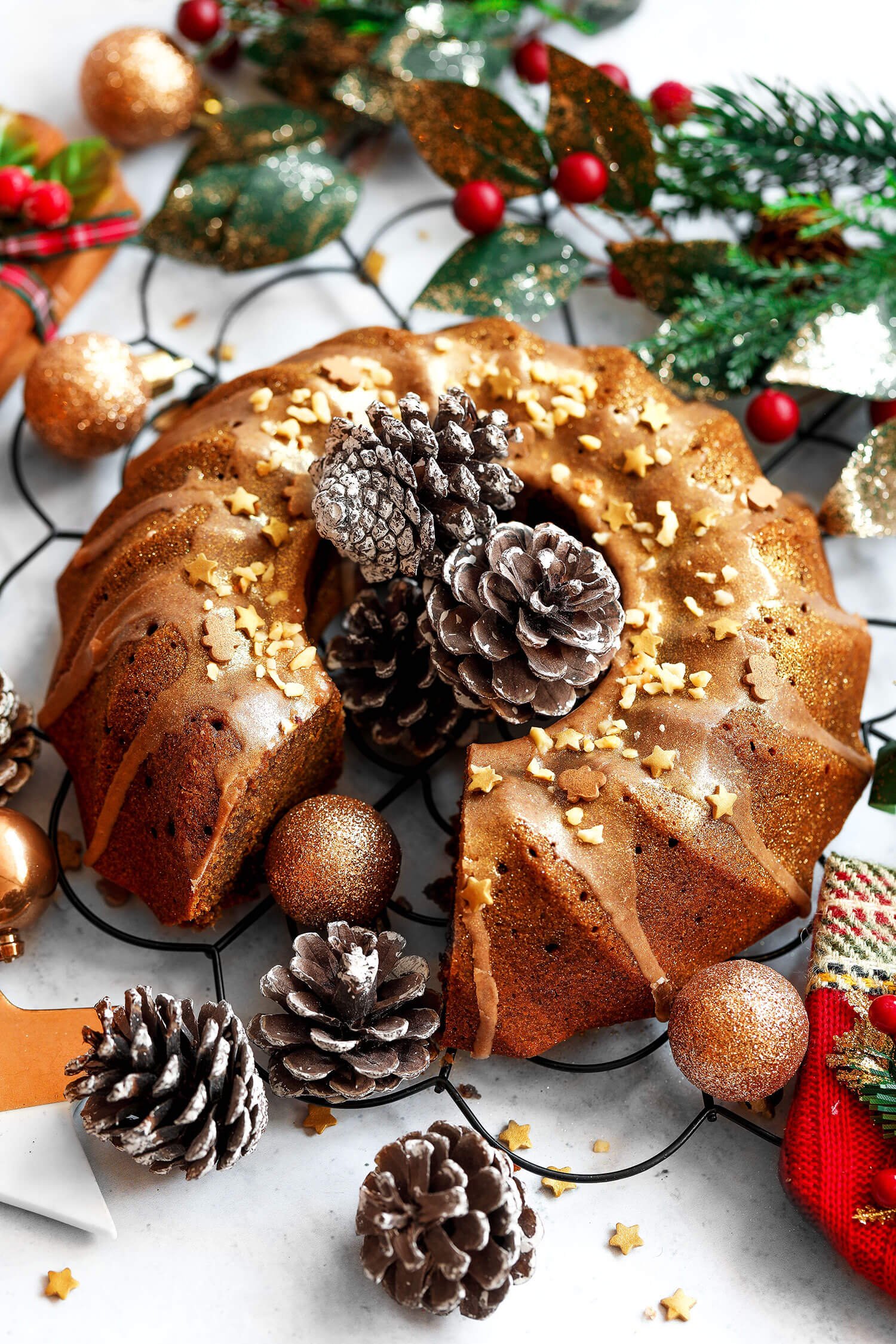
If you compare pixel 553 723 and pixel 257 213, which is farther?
pixel 257 213

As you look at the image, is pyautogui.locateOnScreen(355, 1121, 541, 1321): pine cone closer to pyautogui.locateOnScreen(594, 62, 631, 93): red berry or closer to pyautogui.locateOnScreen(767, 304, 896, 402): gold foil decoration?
pyautogui.locateOnScreen(767, 304, 896, 402): gold foil decoration

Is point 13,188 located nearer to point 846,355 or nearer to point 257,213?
point 257,213

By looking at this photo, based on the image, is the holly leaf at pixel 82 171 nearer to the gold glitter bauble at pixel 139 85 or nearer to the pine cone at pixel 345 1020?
the gold glitter bauble at pixel 139 85

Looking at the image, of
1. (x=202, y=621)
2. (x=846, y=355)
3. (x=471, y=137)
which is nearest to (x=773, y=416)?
(x=846, y=355)

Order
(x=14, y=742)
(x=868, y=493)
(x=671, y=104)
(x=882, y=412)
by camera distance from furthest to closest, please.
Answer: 1. (x=671, y=104)
2. (x=882, y=412)
3. (x=868, y=493)
4. (x=14, y=742)

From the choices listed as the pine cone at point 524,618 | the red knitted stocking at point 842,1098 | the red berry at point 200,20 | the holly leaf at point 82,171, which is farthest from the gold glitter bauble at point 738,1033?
the red berry at point 200,20

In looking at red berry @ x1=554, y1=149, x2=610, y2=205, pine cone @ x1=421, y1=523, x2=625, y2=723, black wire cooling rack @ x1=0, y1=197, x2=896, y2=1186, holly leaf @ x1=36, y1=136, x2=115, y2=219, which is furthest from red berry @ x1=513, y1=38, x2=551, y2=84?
pine cone @ x1=421, y1=523, x2=625, y2=723
